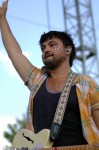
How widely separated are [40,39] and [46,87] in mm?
351

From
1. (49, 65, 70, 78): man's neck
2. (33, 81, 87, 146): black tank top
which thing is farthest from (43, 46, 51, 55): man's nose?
(33, 81, 87, 146): black tank top

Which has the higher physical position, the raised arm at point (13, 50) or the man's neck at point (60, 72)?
the raised arm at point (13, 50)

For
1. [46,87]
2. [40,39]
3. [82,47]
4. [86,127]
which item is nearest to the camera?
[86,127]

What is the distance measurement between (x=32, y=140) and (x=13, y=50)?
0.66 meters

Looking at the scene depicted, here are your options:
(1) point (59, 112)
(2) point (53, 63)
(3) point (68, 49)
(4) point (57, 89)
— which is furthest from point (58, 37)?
(1) point (59, 112)

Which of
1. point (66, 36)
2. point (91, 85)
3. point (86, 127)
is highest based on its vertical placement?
point (66, 36)

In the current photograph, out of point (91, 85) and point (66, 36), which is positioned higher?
point (66, 36)

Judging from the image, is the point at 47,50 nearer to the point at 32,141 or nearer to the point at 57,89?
the point at 57,89

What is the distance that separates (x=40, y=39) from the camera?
265cm

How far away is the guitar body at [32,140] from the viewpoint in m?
2.20

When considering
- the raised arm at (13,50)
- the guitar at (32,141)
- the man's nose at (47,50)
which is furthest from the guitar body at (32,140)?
the man's nose at (47,50)

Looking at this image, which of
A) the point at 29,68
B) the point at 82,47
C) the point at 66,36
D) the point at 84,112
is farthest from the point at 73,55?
the point at 82,47

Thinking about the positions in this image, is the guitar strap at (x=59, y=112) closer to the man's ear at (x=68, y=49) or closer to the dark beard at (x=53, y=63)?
the dark beard at (x=53, y=63)

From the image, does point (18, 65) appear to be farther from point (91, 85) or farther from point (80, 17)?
point (80, 17)
